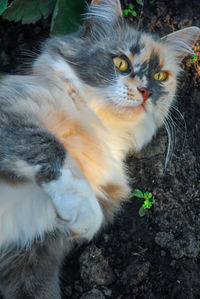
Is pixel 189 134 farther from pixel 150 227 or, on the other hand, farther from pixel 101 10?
pixel 101 10

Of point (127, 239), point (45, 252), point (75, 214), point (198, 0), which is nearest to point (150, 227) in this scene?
point (127, 239)

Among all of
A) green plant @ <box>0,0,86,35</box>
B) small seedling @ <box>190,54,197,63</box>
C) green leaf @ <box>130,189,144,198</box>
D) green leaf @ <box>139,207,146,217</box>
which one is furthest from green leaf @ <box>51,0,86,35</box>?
green leaf @ <box>139,207,146,217</box>

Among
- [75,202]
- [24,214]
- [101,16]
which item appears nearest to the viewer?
[75,202]

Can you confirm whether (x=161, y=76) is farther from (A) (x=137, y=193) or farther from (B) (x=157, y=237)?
(B) (x=157, y=237)

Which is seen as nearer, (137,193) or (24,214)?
(24,214)

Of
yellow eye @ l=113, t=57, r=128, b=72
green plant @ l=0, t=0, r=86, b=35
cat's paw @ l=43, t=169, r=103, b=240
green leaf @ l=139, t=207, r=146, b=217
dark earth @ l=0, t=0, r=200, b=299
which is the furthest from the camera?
green plant @ l=0, t=0, r=86, b=35

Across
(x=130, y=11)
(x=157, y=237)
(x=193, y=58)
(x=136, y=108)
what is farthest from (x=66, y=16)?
(x=157, y=237)

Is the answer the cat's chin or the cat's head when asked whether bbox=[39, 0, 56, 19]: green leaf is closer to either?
the cat's head

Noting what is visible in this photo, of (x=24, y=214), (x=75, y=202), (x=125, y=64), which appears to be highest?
(x=125, y=64)
